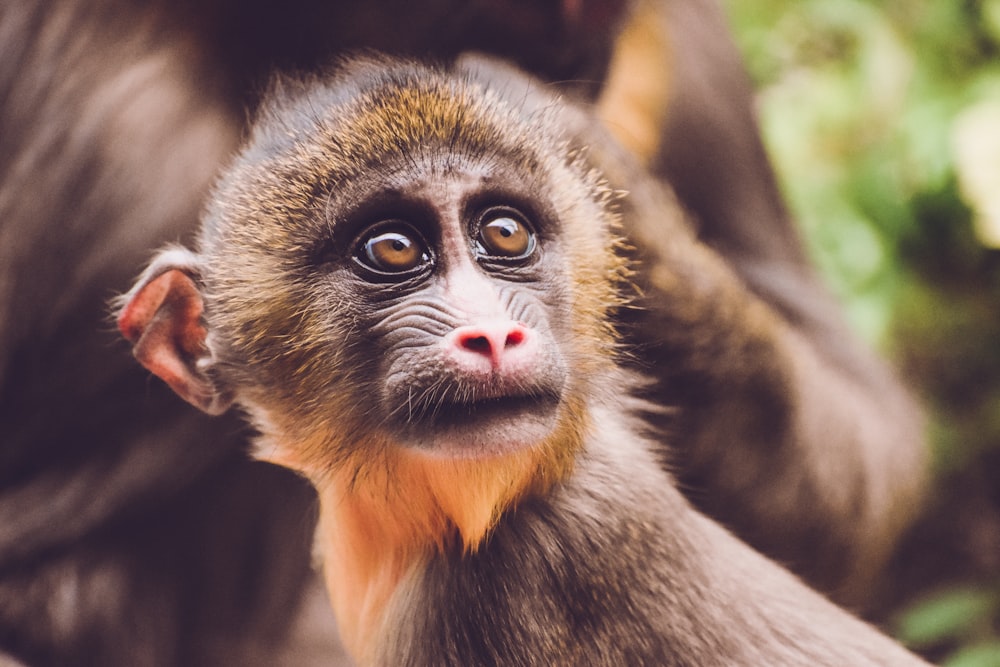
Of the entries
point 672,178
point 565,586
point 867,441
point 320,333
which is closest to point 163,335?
point 320,333

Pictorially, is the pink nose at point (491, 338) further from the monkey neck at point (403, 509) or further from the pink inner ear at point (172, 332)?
the pink inner ear at point (172, 332)

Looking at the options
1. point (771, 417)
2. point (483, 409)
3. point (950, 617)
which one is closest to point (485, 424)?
point (483, 409)

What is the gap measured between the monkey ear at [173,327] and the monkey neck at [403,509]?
0.62ft

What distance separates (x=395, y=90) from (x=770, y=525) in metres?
1.14

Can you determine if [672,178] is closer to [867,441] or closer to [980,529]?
[867,441]

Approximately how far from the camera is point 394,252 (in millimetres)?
1255

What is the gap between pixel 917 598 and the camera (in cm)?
305

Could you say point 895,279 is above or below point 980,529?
above

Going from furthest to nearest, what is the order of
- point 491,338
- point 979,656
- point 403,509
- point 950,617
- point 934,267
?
point 934,267 < point 950,617 < point 979,656 < point 403,509 < point 491,338

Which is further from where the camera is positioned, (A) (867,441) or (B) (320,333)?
(A) (867,441)

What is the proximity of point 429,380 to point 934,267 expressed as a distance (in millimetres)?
2266

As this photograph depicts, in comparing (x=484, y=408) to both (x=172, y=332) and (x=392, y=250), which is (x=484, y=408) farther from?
(x=172, y=332)

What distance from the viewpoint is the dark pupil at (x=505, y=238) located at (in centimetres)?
129

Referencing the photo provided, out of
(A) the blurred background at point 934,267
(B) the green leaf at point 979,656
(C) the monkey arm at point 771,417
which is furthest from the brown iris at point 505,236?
(B) the green leaf at point 979,656
